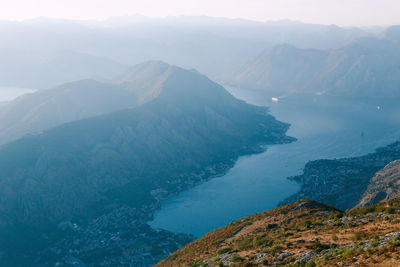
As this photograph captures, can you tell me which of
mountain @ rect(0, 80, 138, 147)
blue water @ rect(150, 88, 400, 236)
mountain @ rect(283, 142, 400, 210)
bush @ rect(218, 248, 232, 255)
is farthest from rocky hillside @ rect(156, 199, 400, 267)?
mountain @ rect(0, 80, 138, 147)

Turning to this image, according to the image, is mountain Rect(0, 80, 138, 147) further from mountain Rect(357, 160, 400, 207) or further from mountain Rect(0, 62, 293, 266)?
mountain Rect(357, 160, 400, 207)

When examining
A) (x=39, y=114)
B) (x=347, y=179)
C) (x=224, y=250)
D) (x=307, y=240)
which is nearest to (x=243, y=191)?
(x=347, y=179)

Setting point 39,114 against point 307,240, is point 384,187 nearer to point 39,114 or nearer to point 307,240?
point 307,240

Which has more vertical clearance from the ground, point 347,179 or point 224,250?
point 224,250

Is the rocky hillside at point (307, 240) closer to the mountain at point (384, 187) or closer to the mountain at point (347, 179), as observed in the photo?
the mountain at point (384, 187)

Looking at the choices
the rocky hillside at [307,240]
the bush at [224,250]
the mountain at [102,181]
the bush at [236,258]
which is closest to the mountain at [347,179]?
the mountain at [102,181]
